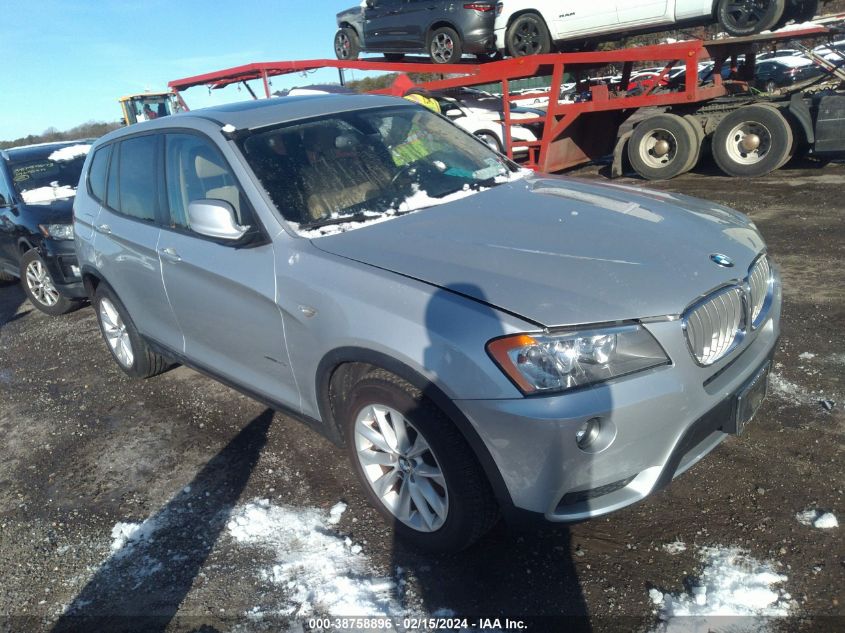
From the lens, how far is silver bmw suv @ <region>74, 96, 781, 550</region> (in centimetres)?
226

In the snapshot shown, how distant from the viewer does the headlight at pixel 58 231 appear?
649 centimetres

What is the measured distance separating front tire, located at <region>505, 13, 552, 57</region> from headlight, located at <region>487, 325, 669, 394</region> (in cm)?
901

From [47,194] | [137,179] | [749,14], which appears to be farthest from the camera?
[749,14]

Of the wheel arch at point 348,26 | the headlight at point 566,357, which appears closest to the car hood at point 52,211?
the headlight at point 566,357

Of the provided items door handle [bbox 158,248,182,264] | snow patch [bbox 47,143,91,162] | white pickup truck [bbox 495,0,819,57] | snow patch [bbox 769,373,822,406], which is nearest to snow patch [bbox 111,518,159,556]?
door handle [bbox 158,248,182,264]

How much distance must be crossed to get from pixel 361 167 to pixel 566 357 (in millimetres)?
1724

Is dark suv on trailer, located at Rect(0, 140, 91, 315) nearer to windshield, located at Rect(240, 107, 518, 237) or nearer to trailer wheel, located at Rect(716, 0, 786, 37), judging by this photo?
windshield, located at Rect(240, 107, 518, 237)

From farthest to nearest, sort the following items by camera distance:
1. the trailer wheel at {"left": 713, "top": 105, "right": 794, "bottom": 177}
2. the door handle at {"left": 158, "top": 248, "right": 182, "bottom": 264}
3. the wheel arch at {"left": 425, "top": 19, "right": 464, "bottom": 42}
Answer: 1. the wheel arch at {"left": 425, "top": 19, "right": 464, "bottom": 42}
2. the trailer wheel at {"left": 713, "top": 105, "right": 794, "bottom": 177}
3. the door handle at {"left": 158, "top": 248, "right": 182, "bottom": 264}

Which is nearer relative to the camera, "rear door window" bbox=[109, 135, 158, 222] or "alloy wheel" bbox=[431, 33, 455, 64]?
"rear door window" bbox=[109, 135, 158, 222]

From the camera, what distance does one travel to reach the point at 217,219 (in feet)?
9.96

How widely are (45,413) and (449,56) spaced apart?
8.58 meters

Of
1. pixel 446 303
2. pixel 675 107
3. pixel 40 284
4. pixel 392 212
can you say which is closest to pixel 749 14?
pixel 675 107

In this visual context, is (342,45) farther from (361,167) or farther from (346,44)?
(361,167)

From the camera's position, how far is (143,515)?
335 centimetres
